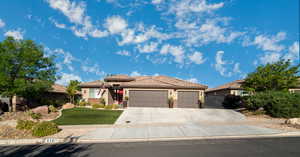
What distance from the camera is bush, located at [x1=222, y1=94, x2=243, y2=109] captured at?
20302 millimetres

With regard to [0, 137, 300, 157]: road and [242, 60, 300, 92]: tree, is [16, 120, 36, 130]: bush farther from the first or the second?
[242, 60, 300, 92]: tree

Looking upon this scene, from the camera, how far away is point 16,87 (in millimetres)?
13688

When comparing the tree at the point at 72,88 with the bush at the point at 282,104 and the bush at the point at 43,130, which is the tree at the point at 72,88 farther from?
the bush at the point at 282,104

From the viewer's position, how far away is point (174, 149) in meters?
5.66

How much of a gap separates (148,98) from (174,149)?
1301 centimetres

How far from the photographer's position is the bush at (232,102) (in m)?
20.3

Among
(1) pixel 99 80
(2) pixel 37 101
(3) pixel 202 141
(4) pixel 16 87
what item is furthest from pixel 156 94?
(2) pixel 37 101

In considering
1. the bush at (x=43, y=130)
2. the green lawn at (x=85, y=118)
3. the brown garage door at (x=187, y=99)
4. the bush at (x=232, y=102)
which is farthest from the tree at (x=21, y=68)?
the bush at (x=232, y=102)

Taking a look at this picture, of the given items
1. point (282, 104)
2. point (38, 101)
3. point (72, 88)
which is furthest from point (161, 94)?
point (38, 101)

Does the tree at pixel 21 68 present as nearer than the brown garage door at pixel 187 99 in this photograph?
Yes

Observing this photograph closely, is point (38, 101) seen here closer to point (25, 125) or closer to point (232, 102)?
point (25, 125)

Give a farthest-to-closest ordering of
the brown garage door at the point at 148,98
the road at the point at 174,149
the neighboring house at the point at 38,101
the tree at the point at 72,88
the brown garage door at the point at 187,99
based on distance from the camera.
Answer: the tree at the point at 72,88 → the brown garage door at the point at 187,99 → the brown garage door at the point at 148,98 → the neighboring house at the point at 38,101 → the road at the point at 174,149

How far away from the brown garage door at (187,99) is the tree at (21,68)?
51.3 ft

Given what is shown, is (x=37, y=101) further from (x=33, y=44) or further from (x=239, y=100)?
(x=239, y=100)
